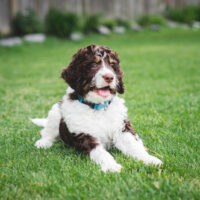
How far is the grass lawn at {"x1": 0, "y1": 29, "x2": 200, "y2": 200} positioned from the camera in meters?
2.69

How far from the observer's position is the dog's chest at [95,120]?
354 centimetres

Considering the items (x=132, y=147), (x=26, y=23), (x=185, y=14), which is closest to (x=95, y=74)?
(x=132, y=147)

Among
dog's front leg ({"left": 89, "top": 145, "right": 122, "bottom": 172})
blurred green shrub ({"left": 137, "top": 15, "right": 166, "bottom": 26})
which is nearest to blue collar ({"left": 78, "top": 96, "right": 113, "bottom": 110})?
dog's front leg ({"left": 89, "top": 145, "right": 122, "bottom": 172})

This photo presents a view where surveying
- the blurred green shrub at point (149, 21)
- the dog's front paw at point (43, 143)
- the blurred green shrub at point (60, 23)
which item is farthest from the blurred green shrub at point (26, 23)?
the dog's front paw at point (43, 143)

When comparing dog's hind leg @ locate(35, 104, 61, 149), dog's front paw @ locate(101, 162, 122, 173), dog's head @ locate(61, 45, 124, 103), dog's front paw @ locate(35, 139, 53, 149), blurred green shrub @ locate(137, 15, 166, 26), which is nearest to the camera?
dog's front paw @ locate(101, 162, 122, 173)

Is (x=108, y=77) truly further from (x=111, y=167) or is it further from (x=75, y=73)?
(x=111, y=167)

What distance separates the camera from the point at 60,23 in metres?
16.0

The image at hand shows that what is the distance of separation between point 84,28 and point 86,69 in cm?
1521

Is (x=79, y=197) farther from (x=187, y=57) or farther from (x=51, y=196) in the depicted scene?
(x=187, y=57)

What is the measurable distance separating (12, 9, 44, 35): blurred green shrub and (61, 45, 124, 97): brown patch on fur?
1176cm

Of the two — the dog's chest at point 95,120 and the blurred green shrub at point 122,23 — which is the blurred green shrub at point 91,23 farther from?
the dog's chest at point 95,120

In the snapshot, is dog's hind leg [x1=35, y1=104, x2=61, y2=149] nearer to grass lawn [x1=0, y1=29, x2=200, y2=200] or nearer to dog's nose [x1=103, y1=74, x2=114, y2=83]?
grass lawn [x1=0, y1=29, x2=200, y2=200]

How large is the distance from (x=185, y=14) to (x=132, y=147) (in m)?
26.4

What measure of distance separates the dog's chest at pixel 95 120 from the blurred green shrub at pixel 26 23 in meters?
11.9
